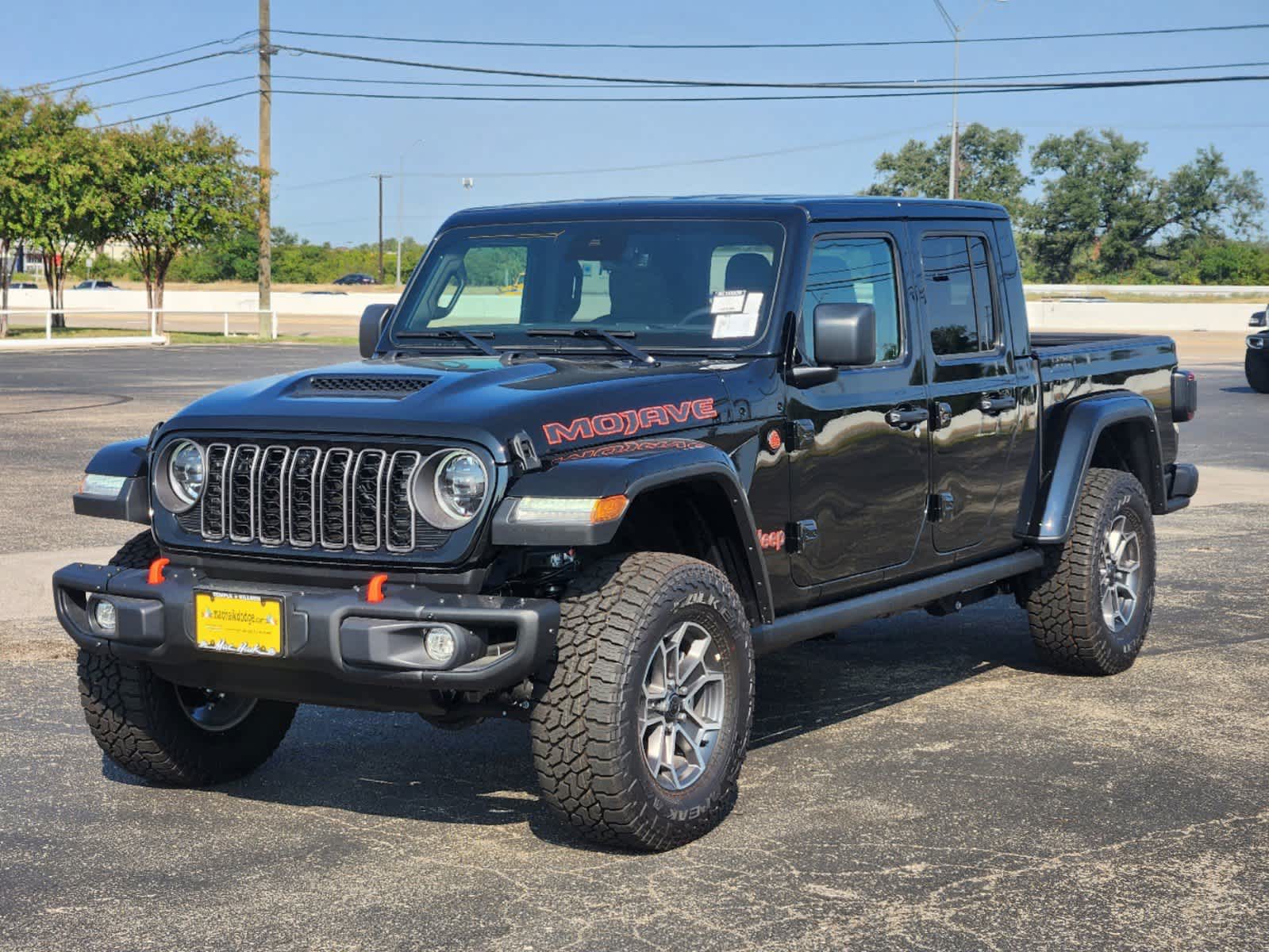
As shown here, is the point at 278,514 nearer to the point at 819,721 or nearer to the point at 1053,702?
the point at 819,721

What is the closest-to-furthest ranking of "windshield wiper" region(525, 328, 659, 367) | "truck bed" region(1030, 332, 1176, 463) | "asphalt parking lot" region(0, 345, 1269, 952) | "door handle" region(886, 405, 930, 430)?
"asphalt parking lot" region(0, 345, 1269, 952) < "windshield wiper" region(525, 328, 659, 367) < "door handle" region(886, 405, 930, 430) < "truck bed" region(1030, 332, 1176, 463)

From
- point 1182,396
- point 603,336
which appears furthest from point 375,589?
point 1182,396

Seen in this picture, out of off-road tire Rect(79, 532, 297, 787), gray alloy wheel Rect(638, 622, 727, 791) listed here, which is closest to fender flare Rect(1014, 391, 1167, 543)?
gray alloy wheel Rect(638, 622, 727, 791)

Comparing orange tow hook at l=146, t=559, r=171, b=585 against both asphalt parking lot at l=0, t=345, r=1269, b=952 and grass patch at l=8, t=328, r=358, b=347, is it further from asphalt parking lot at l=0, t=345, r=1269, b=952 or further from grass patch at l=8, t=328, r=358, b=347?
grass patch at l=8, t=328, r=358, b=347

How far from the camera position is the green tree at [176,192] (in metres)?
44.6

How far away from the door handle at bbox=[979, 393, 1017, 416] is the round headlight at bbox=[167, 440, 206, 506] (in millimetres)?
3104

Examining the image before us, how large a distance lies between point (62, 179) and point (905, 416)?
40.3 meters

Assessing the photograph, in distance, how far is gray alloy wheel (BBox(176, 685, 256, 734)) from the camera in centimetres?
560

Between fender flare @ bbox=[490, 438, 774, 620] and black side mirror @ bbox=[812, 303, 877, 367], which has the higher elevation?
black side mirror @ bbox=[812, 303, 877, 367]

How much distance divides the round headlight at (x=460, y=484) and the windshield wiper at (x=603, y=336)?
1.05 m

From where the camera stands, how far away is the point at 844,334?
17.9ft

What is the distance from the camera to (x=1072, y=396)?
741 cm

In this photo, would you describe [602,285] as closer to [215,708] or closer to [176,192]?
[215,708]

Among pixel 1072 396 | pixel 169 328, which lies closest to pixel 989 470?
pixel 1072 396
